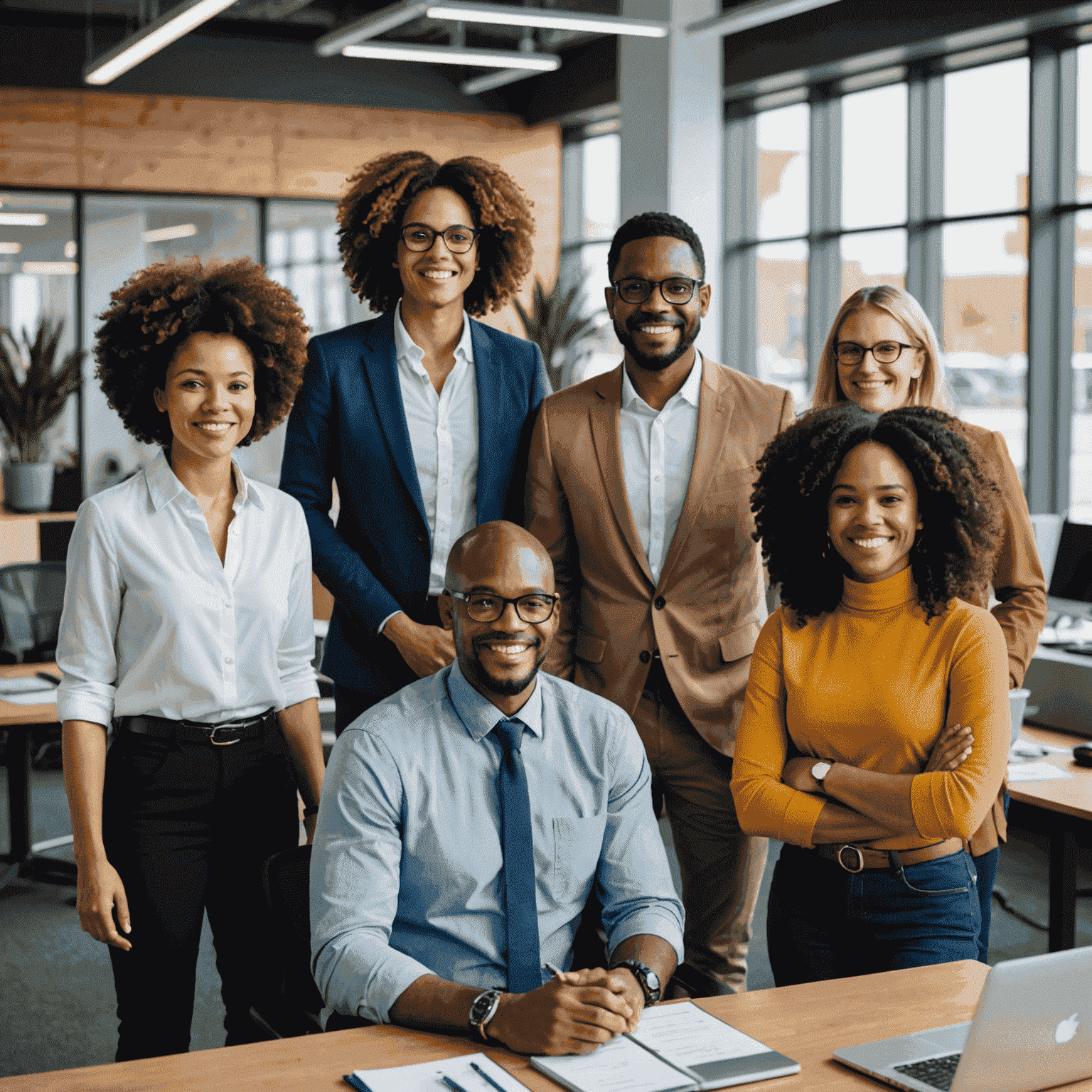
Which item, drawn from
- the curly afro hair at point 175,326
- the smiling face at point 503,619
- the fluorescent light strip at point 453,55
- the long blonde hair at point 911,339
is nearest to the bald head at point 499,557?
the smiling face at point 503,619

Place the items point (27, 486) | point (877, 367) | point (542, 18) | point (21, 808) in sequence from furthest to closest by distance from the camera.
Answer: point (27, 486) < point (542, 18) < point (21, 808) < point (877, 367)

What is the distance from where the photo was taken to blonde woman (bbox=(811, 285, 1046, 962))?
264 cm

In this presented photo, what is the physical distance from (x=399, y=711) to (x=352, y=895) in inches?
11.2

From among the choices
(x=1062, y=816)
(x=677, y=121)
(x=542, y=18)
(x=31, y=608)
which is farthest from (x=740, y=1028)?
(x=677, y=121)

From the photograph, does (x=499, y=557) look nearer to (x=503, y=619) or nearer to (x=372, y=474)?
(x=503, y=619)

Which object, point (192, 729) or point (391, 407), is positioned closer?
point (192, 729)

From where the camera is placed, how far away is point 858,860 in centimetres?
210

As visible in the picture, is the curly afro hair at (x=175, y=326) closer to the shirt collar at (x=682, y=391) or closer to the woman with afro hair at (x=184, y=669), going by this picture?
the woman with afro hair at (x=184, y=669)

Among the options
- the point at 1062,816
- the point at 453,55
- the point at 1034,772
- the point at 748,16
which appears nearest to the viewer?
the point at 1034,772

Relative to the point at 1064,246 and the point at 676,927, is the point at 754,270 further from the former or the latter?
the point at 676,927

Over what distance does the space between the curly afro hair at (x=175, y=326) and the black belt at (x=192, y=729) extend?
0.50 meters

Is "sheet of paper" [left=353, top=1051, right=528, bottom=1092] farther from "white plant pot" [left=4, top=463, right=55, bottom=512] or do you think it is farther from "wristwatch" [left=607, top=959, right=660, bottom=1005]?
"white plant pot" [left=4, top=463, right=55, bottom=512]

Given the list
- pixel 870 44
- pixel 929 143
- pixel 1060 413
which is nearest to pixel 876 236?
pixel 929 143

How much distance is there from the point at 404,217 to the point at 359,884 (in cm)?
133
